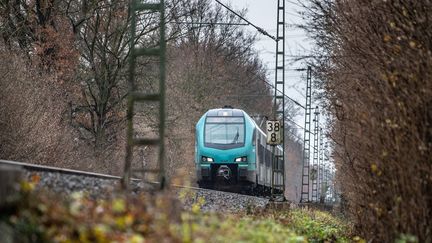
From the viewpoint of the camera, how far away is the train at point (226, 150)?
3006cm

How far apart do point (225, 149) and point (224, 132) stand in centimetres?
57

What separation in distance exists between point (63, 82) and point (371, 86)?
21073 mm

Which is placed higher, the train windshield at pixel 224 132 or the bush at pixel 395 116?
the train windshield at pixel 224 132

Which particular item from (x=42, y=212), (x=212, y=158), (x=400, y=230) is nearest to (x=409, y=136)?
(x=400, y=230)

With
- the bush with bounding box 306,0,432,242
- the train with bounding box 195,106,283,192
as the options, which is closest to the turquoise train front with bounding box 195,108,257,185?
the train with bounding box 195,106,283,192

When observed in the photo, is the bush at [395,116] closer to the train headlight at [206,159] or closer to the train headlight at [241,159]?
the train headlight at [241,159]

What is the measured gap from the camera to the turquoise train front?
98.6ft

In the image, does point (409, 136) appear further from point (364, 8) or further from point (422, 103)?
point (364, 8)

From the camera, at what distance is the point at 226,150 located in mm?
30141

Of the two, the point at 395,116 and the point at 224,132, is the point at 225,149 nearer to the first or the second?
the point at 224,132

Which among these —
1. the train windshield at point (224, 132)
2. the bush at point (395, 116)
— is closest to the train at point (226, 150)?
the train windshield at point (224, 132)

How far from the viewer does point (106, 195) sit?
8398 millimetres

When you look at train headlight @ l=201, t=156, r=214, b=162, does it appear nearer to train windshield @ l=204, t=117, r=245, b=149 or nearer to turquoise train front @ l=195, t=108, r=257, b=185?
turquoise train front @ l=195, t=108, r=257, b=185

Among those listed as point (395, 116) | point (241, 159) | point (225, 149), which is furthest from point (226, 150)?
point (395, 116)
